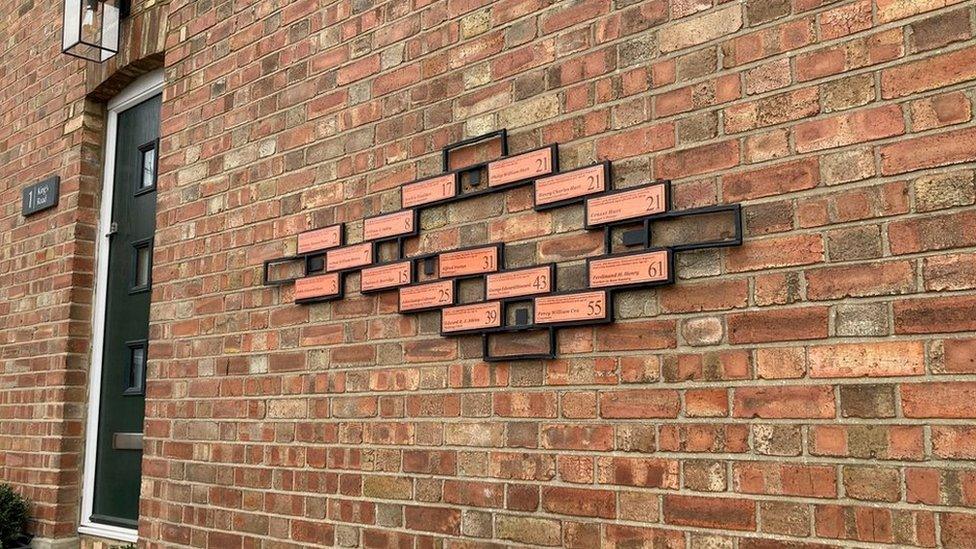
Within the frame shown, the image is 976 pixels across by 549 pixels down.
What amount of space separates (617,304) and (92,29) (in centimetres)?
341

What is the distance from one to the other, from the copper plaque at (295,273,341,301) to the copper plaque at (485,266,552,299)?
0.72 metres

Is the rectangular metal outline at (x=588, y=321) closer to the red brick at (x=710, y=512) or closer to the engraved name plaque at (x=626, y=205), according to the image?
the engraved name plaque at (x=626, y=205)

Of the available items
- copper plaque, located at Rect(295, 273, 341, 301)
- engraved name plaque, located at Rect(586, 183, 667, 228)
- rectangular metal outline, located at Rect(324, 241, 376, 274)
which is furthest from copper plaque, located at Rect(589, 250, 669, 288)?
copper plaque, located at Rect(295, 273, 341, 301)

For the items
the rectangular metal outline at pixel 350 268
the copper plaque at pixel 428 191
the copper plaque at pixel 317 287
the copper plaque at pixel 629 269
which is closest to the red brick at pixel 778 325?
the copper plaque at pixel 629 269

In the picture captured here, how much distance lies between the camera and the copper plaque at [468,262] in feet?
8.18

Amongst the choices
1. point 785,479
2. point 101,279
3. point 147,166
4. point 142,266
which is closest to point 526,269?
point 785,479

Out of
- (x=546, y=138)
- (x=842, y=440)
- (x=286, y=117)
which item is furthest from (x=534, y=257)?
(x=286, y=117)

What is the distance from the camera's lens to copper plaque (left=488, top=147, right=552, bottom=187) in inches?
94.3

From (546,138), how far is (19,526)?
11.9 ft

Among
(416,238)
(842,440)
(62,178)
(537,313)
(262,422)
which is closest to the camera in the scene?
(842,440)

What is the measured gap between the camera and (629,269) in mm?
2146

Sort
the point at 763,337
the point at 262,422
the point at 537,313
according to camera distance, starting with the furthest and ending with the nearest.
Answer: the point at 262,422 < the point at 537,313 < the point at 763,337

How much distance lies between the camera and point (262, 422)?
319 centimetres

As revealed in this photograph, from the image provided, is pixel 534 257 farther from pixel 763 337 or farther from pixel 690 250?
pixel 763 337
